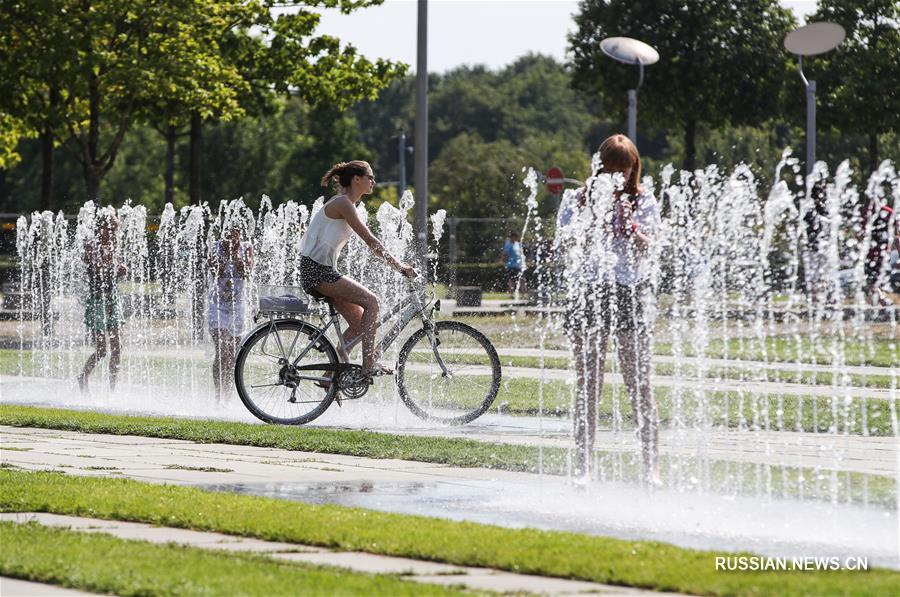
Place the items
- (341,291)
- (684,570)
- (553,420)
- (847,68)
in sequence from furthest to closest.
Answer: (847,68) < (553,420) < (341,291) < (684,570)

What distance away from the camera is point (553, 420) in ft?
37.9

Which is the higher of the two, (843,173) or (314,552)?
(843,173)

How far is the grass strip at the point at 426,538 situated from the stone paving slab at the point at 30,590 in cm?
108

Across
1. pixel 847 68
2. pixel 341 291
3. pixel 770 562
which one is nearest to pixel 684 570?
pixel 770 562

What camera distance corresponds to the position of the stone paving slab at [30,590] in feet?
17.1

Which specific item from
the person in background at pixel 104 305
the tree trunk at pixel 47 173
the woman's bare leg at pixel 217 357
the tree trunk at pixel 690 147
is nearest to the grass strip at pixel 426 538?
the woman's bare leg at pixel 217 357

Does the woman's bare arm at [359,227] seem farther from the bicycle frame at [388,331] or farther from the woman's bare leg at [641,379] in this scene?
the woman's bare leg at [641,379]

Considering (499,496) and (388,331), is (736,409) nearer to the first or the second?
(388,331)

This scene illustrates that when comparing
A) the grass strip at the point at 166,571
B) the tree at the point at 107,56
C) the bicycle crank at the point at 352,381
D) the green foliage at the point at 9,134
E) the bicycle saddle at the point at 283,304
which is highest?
the tree at the point at 107,56

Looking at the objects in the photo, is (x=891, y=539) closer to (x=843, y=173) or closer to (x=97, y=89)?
(x=843, y=173)

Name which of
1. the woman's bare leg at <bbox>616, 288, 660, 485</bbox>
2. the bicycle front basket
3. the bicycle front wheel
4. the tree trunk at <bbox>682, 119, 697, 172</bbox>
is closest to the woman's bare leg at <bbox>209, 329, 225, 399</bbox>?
the bicycle front basket

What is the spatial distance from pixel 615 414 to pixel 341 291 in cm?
216

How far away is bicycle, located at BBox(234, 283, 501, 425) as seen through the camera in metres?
11.0

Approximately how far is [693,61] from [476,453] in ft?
100
